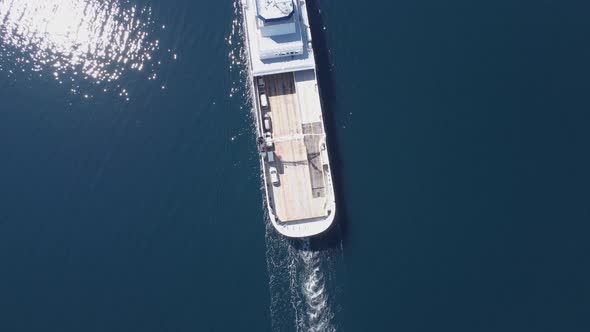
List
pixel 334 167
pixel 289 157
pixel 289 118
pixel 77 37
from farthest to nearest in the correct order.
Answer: pixel 77 37, pixel 334 167, pixel 289 118, pixel 289 157

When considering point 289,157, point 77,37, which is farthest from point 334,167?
point 77,37

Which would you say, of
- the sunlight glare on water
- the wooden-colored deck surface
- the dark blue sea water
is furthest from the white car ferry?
the sunlight glare on water

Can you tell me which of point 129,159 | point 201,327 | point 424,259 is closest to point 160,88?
point 129,159

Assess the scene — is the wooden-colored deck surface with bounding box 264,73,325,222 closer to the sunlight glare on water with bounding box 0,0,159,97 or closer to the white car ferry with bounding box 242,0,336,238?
the white car ferry with bounding box 242,0,336,238

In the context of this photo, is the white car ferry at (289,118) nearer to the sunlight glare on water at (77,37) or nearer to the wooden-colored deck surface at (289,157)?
the wooden-colored deck surface at (289,157)

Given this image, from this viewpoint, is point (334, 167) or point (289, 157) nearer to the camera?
point (289, 157)

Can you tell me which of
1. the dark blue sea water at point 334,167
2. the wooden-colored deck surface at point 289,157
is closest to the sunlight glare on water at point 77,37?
the dark blue sea water at point 334,167

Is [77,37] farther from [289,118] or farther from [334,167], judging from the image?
[334,167]
